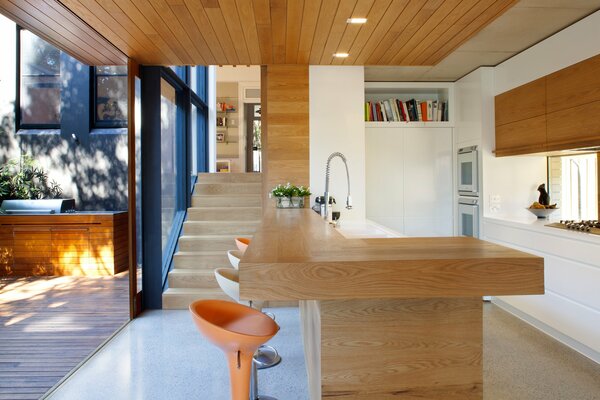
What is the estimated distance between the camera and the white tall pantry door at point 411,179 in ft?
16.9

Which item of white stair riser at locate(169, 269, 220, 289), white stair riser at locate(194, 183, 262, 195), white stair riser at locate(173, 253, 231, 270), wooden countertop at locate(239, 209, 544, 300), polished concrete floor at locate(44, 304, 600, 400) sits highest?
white stair riser at locate(194, 183, 262, 195)

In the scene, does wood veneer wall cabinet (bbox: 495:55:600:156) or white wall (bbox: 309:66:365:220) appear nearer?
wood veneer wall cabinet (bbox: 495:55:600:156)

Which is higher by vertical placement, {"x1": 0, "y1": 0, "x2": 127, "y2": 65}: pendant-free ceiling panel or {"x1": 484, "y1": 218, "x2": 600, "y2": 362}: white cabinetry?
{"x1": 0, "y1": 0, "x2": 127, "y2": 65}: pendant-free ceiling panel

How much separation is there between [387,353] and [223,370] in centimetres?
184

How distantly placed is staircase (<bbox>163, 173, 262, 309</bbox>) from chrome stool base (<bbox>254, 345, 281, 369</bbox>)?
127cm

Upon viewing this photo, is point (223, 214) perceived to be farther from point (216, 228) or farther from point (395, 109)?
point (395, 109)

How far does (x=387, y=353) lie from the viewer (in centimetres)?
155

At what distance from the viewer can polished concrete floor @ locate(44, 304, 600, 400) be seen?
8.75 ft

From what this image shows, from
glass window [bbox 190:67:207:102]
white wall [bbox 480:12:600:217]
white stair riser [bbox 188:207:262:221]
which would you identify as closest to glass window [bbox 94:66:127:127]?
glass window [bbox 190:67:207:102]

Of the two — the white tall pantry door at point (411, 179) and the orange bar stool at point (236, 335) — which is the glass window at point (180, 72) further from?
the orange bar stool at point (236, 335)

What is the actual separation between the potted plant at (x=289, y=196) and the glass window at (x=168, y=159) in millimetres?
1384

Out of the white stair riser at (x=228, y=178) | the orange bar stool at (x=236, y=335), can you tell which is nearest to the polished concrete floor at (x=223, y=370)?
the orange bar stool at (x=236, y=335)

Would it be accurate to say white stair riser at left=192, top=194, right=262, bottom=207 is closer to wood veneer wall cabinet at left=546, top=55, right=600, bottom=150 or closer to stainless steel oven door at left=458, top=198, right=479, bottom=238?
stainless steel oven door at left=458, top=198, right=479, bottom=238

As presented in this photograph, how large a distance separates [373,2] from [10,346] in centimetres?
386
